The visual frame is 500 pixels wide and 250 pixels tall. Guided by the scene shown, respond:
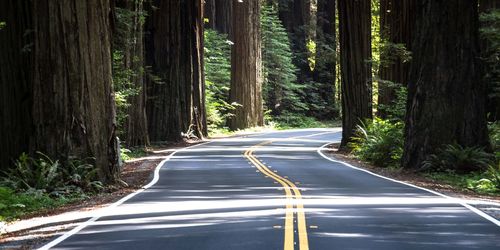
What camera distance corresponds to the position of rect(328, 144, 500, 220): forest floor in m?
13.9

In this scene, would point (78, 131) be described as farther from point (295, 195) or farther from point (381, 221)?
point (381, 221)

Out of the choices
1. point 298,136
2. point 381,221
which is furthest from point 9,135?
point 298,136

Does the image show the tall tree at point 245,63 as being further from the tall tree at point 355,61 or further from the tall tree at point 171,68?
the tall tree at point 355,61

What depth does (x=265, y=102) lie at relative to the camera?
195 feet

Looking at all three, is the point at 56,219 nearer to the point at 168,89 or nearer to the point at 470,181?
the point at 470,181

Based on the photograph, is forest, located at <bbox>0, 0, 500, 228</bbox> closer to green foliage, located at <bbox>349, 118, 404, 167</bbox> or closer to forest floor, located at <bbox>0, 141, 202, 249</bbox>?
green foliage, located at <bbox>349, 118, 404, 167</bbox>

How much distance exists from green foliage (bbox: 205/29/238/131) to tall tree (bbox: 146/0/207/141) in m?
10.6

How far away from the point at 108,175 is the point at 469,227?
9832mm

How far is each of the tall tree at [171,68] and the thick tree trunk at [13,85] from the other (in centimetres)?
1477

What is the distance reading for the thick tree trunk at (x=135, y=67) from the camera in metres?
27.7

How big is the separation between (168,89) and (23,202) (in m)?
22.0

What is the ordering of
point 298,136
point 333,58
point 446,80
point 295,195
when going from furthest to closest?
point 333,58 → point 298,136 → point 446,80 → point 295,195

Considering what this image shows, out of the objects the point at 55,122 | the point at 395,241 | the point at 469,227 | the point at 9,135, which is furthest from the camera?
the point at 9,135

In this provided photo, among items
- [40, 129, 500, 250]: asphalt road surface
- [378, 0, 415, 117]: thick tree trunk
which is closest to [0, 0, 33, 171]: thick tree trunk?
[40, 129, 500, 250]: asphalt road surface
